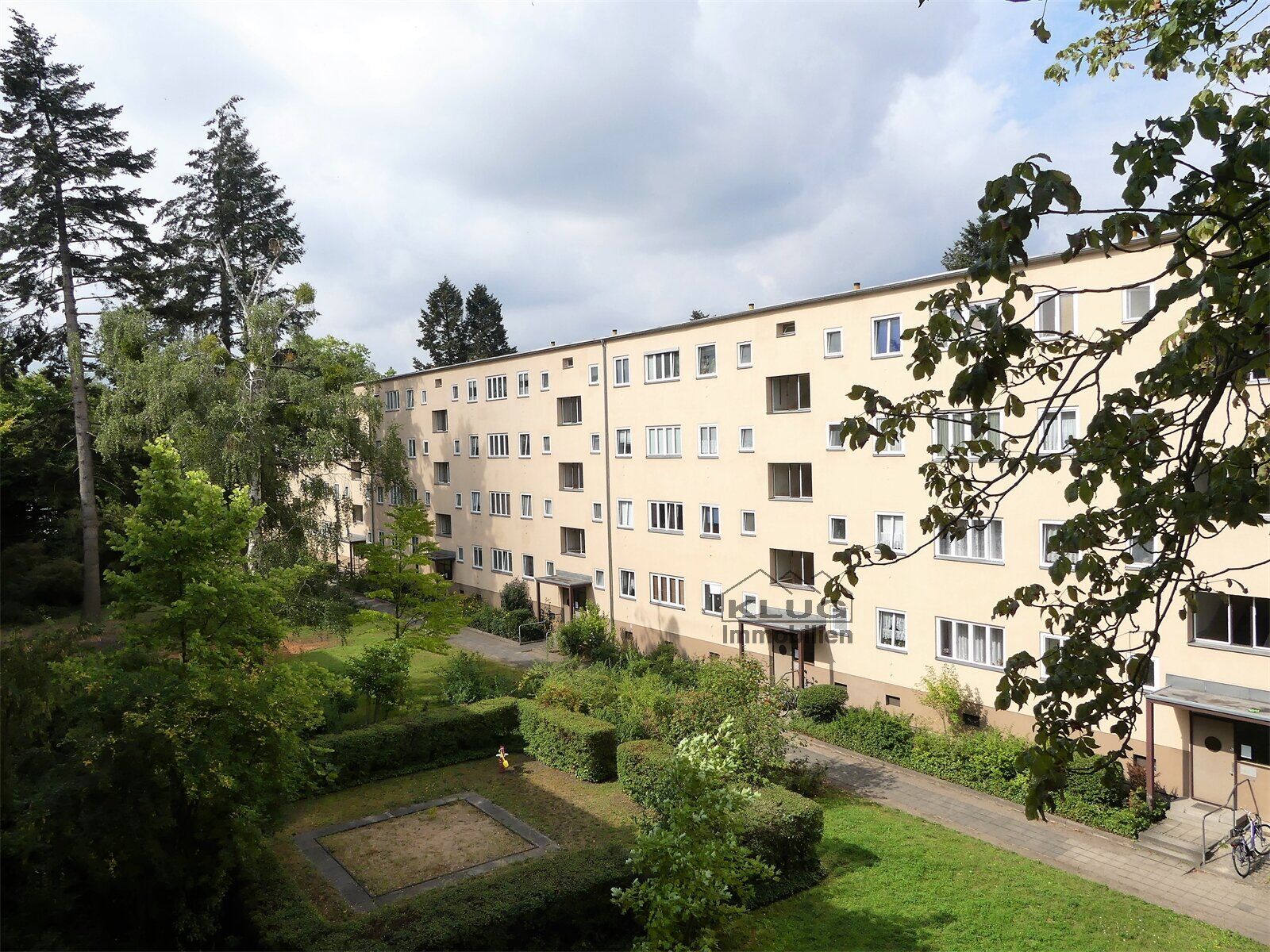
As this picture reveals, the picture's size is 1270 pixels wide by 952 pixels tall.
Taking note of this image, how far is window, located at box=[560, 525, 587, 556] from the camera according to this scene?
115ft

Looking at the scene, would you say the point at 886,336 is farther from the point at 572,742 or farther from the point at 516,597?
the point at 516,597

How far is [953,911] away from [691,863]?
5.33 metres

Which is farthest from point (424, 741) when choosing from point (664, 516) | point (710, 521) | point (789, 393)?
point (789, 393)

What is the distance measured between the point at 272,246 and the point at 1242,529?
99.5ft

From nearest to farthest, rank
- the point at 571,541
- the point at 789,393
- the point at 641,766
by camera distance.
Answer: the point at 641,766, the point at 789,393, the point at 571,541

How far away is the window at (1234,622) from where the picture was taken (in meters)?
16.7

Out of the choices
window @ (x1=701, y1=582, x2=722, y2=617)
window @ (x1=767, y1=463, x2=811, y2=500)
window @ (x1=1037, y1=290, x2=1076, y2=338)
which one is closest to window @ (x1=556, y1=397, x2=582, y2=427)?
window @ (x1=701, y1=582, x2=722, y2=617)

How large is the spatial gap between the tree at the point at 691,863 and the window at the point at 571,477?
23294mm

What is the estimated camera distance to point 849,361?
23375mm

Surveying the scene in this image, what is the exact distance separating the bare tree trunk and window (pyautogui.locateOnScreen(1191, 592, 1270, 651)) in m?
28.9

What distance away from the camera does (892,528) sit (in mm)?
22891

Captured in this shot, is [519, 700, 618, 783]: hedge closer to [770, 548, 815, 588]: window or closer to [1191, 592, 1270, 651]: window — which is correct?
[770, 548, 815, 588]: window

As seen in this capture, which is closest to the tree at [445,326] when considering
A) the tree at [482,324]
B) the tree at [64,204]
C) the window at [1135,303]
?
the tree at [482,324]

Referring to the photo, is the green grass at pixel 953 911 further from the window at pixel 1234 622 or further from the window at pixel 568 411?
the window at pixel 568 411
